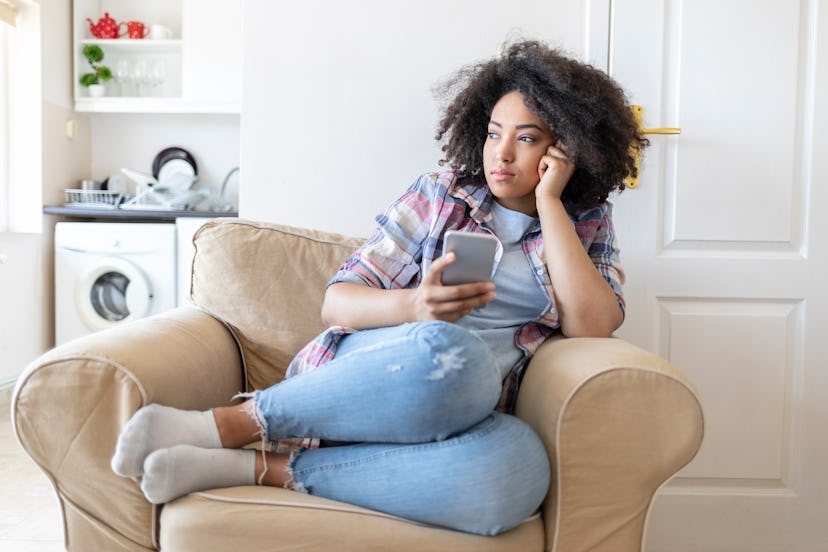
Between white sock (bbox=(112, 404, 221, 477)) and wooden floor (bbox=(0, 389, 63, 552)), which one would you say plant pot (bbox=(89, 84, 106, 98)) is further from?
white sock (bbox=(112, 404, 221, 477))

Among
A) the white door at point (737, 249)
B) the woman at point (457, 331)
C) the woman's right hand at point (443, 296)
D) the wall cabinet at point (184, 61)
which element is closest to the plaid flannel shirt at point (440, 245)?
the woman at point (457, 331)

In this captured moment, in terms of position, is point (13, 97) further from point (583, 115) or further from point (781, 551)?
point (781, 551)

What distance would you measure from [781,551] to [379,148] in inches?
60.7

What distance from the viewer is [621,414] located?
3.83 ft

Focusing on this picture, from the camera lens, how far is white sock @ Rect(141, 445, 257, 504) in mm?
1127

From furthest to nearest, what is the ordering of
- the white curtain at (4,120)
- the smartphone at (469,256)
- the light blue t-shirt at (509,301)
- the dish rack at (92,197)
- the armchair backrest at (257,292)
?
the dish rack at (92,197) < the white curtain at (4,120) < the armchair backrest at (257,292) < the light blue t-shirt at (509,301) < the smartphone at (469,256)

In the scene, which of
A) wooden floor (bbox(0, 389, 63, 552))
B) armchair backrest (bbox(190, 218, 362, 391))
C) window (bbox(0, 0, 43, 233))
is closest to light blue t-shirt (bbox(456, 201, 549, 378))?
armchair backrest (bbox(190, 218, 362, 391))

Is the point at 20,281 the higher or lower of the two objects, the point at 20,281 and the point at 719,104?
the lower

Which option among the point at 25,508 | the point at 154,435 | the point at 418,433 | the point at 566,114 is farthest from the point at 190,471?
the point at 25,508

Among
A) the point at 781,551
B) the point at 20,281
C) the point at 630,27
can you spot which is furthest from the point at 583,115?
the point at 20,281

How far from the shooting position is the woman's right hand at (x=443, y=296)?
1.32 m

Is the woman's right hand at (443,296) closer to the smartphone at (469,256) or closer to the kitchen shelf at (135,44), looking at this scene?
the smartphone at (469,256)

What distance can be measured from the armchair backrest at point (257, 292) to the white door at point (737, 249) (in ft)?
2.90

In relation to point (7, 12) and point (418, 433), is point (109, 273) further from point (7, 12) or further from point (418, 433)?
point (418, 433)
